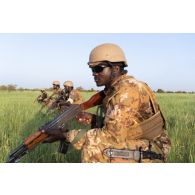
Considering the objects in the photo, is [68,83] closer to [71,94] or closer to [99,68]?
[71,94]

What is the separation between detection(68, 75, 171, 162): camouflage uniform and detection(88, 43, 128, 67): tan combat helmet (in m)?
0.15

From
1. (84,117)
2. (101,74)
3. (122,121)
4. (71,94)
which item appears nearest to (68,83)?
(71,94)

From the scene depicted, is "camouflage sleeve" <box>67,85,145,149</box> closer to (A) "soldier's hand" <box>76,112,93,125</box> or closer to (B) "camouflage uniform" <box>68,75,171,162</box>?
(B) "camouflage uniform" <box>68,75,171,162</box>

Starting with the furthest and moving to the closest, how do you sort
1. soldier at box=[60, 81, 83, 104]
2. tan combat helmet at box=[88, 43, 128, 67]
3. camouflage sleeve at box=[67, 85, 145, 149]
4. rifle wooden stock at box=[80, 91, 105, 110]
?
soldier at box=[60, 81, 83, 104] < rifle wooden stock at box=[80, 91, 105, 110] < tan combat helmet at box=[88, 43, 128, 67] < camouflage sleeve at box=[67, 85, 145, 149]

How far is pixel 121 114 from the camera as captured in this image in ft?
7.90

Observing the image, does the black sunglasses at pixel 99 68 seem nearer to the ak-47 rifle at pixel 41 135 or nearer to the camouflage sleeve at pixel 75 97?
the ak-47 rifle at pixel 41 135

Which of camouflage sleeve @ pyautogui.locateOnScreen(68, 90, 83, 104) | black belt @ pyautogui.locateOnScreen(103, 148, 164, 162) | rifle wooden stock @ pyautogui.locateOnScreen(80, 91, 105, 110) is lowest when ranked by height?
black belt @ pyautogui.locateOnScreen(103, 148, 164, 162)

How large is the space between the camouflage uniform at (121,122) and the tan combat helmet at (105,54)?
15cm

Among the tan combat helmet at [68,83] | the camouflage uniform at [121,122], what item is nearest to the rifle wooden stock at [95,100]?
the camouflage uniform at [121,122]

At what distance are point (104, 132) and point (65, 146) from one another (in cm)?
42

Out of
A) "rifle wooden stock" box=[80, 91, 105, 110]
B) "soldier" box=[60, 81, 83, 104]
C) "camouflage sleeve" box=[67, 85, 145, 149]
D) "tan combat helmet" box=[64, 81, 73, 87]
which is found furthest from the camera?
"tan combat helmet" box=[64, 81, 73, 87]

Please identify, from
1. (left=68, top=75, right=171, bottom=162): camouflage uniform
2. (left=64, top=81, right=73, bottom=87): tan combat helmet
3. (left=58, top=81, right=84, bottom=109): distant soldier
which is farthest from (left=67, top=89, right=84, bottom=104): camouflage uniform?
(left=68, top=75, right=171, bottom=162): camouflage uniform

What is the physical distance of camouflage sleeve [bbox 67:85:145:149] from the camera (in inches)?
94.8

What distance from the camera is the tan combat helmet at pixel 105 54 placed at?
8.29 ft
